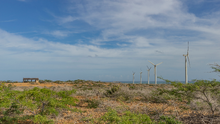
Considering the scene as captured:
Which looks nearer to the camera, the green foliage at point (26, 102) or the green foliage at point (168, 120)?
the green foliage at point (168, 120)

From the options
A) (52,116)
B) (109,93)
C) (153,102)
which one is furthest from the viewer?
(109,93)

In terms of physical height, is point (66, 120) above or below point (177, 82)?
below

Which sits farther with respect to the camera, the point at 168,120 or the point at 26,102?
the point at 26,102

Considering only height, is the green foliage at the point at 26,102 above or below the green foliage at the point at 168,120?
above

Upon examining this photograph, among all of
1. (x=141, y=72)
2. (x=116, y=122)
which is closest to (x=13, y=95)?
(x=116, y=122)

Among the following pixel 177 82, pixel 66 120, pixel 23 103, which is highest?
pixel 177 82

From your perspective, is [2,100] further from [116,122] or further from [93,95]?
[93,95]

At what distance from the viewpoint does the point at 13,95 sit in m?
7.16

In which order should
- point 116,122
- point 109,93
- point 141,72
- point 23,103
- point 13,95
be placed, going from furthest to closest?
point 141,72, point 109,93, point 13,95, point 23,103, point 116,122

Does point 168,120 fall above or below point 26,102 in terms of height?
below

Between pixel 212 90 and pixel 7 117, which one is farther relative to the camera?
pixel 212 90

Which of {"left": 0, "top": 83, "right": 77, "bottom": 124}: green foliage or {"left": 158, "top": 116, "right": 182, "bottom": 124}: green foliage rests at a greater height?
{"left": 0, "top": 83, "right": 77, "bottom": 124}: green foliage

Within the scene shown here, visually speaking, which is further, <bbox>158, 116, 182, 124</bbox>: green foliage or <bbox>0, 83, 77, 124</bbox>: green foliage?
<bbox>0, 83, 77, 124</bbox>: green foliage

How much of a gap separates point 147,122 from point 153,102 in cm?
650
